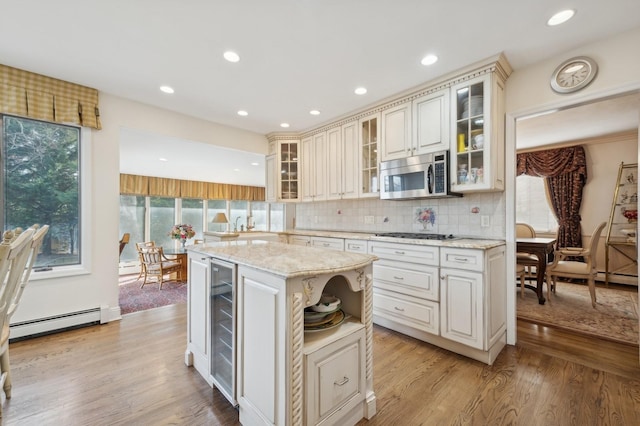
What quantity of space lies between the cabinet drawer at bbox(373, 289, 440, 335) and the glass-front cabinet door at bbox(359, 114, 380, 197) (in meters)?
1.17

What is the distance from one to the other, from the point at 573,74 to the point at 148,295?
5.54 meters

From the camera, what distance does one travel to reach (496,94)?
235 centimetres

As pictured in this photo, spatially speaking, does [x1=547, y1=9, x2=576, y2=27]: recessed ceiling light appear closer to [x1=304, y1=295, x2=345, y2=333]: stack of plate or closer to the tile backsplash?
the tile backsplash

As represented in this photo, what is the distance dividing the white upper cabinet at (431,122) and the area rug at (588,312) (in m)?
2.19

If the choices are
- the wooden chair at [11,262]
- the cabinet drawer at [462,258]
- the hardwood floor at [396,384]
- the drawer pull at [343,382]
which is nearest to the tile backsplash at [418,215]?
the cabinet drawer at [462,258]

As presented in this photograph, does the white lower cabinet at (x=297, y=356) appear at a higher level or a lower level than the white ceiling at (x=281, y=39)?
lower

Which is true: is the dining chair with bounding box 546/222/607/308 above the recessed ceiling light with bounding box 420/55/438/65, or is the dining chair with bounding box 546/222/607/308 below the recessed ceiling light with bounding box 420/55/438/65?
below

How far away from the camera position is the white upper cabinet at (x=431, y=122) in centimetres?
259

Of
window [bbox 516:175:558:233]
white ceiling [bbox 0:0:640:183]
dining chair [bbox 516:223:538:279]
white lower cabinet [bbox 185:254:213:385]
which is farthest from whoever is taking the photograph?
window [bbox 516:175:558:233]

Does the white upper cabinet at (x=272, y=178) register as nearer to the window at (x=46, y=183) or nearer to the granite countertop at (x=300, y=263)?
the window at (x=46, y=183)

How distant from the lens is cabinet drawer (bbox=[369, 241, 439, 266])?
239cm

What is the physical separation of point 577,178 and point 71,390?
6.98 m

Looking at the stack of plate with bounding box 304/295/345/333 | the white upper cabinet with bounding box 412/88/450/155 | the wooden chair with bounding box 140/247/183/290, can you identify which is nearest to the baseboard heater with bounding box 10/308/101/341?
the wooden chair with bounding box 140/247/183/290

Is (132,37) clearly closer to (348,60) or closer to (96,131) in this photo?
(96,131)
